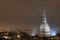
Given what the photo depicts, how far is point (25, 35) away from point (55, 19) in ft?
1.21

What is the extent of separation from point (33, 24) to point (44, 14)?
0.53 ft

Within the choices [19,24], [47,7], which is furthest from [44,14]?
[19,24]

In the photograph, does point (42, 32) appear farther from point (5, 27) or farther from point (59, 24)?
point (5, 27)

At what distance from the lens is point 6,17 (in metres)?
2.60

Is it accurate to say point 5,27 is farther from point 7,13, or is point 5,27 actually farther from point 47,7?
point 47,7

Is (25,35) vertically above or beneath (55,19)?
beneath

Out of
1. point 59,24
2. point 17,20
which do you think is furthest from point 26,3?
point 59,24

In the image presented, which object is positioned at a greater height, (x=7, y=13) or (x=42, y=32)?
(x=7, y=13)

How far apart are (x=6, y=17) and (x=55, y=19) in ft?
1.75

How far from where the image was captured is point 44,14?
2582mm

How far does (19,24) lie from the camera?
102 inches

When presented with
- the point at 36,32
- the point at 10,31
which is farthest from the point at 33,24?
the point at 10,31

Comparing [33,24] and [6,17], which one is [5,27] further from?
[33,24]

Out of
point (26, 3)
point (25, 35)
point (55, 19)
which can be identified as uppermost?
point (26, 3)
